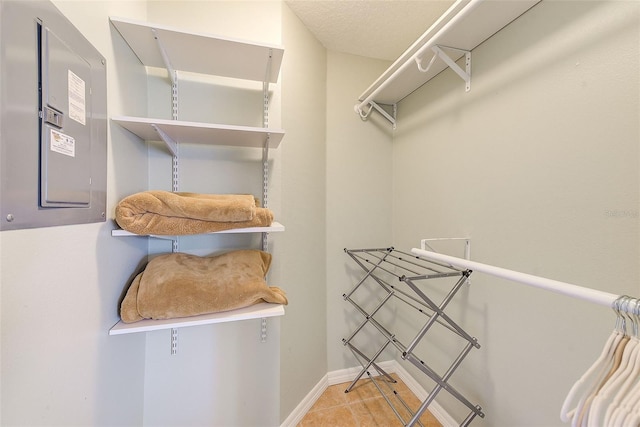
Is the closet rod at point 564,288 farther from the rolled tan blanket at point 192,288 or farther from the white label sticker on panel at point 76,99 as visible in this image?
the white label sticker on panel at point 76,99

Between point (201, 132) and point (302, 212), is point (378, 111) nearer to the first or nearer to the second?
point (302, 212)

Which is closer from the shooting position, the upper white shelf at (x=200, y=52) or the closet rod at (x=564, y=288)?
the closet rod at (x=564, y=288)

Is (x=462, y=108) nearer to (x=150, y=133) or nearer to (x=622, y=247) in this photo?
(x=622, y=247)

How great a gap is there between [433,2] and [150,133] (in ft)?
4.80

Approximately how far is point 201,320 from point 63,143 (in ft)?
2.13

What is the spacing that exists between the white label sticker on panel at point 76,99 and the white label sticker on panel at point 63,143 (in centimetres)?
6

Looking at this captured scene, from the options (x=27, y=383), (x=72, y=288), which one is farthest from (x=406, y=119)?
(x=27, y=383)

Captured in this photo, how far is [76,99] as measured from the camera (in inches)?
24.1

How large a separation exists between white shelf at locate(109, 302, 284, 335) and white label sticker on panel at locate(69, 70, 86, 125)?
0.65 m

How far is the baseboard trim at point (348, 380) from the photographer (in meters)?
1.27

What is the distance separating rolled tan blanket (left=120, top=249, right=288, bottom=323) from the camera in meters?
0.82

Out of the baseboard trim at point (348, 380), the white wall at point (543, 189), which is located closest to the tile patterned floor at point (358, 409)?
the baseboard trim at point (348, 380)

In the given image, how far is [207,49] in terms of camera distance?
0.95 metres

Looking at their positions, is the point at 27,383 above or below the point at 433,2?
below
